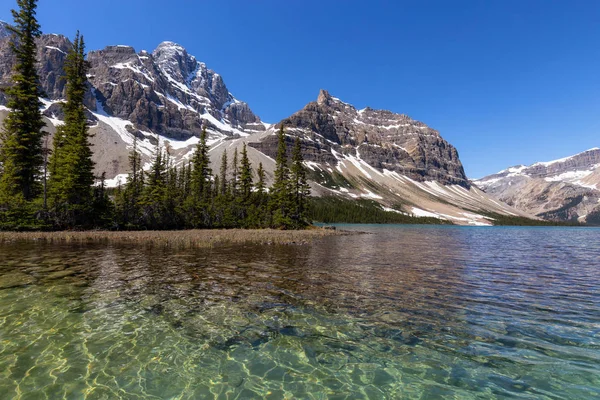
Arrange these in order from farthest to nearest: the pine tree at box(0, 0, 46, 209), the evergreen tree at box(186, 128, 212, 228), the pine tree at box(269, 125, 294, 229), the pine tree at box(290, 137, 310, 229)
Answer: the pine tree at box(290, 137, 310, 229) < the pine tree at box(269, 125, 294, 229) < the evergreen tree at box(186, 128, 212, 228) < the pine tree at box(0, 0, 46, 209)

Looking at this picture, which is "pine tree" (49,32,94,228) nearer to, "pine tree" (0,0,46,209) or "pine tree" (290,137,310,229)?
"pine tree" (0,0,46,209)

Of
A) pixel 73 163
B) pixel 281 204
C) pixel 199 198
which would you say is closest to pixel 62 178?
pixel 73 163

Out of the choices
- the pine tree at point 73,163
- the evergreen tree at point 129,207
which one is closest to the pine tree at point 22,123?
the pine tree at point 73,163

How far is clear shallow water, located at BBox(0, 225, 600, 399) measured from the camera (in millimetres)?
6656

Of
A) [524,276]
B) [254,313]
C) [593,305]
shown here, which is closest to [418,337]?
[254,313]

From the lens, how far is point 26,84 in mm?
43000

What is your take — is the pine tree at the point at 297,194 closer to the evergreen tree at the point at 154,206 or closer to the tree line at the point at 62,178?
the tree line at the point at 62,178

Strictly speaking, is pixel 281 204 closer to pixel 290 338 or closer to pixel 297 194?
pixel 297 194

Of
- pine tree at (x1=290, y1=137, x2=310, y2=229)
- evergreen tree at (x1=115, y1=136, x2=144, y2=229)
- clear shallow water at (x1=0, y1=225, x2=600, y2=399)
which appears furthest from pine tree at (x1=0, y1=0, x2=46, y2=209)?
pine tree at (x1=290, y1=137, x2=310, y2=229)

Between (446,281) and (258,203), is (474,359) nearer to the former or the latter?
(446,281)

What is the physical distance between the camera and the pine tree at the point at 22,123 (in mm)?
41219

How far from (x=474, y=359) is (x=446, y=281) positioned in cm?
1125

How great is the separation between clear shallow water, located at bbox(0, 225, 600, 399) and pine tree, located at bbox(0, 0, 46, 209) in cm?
3359

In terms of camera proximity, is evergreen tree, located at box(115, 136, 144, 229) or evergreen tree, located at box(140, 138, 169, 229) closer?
evergreen tree, located at box(115, 136, 144, 229)
